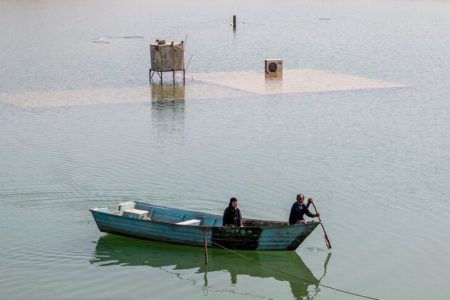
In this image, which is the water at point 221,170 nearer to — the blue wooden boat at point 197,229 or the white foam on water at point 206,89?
the white foam on water at point 206,89

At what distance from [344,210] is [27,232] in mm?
12510

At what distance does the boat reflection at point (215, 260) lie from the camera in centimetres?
3066

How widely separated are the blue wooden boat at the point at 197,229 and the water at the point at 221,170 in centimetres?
54

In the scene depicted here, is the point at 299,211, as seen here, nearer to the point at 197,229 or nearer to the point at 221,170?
the point at 197,229

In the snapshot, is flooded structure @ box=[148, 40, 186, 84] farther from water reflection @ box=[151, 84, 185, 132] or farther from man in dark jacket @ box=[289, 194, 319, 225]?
man in dark jacket @ box=[289, 194, 319, 225]

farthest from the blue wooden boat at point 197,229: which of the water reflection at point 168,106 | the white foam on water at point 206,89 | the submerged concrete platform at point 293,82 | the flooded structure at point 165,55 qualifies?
the flooded structure at point 165,55

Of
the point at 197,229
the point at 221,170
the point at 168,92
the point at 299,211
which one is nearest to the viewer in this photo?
the point at 299,211

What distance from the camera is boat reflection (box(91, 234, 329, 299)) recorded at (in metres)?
30.7

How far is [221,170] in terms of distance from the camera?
136 feet

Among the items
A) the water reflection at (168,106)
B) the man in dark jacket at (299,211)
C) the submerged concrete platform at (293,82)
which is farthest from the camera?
the submerged concrete platform at (293,82)

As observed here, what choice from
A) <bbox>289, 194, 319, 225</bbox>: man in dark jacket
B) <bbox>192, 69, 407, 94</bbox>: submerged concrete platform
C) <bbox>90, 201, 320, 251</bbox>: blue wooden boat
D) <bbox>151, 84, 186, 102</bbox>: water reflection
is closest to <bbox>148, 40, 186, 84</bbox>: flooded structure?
<bbox>151, 84, 186, 102</bbox>: water reflection

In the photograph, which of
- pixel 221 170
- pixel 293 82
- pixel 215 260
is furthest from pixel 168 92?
pixel 215 260

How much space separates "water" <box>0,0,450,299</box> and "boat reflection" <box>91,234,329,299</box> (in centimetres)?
7

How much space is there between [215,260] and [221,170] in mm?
10233
